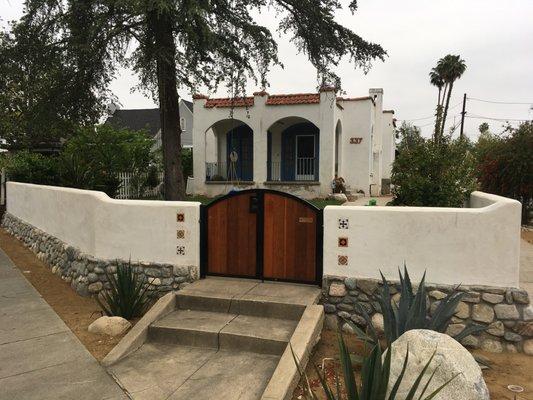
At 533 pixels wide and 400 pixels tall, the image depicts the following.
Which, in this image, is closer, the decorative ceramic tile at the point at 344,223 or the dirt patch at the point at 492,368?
the dirt patch at the point at 492,368

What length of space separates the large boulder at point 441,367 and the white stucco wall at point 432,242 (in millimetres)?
1603

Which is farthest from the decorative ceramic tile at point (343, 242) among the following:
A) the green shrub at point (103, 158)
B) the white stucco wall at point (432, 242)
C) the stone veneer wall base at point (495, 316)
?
the green shrub at point (103, 158)

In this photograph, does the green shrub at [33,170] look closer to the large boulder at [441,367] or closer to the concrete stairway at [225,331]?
the concrete stairway at [225,331]

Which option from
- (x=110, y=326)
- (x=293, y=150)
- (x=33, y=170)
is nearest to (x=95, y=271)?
(x=110, y=326)

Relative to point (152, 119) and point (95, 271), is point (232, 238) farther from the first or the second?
point (152, 119)

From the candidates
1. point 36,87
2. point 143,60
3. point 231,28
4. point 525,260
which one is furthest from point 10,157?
point 525,260

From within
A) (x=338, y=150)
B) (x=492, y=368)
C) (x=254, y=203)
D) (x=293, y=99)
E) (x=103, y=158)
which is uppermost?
(x=293, y=99)

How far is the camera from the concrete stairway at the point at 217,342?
419 cm

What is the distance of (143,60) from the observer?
31.2ft

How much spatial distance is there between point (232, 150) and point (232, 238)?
16.0 m

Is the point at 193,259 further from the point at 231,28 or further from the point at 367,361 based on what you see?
the point at 231,28

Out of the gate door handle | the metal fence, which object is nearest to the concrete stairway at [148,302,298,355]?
the gate door handle

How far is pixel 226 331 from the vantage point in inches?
199

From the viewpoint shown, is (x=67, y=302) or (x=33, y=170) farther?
(x=33, y=170)
